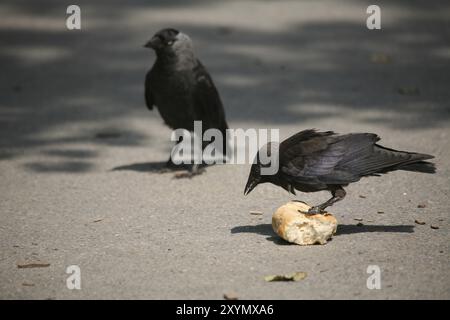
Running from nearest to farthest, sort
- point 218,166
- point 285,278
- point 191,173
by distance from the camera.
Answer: point 285,278
point 191,173
point 218,166

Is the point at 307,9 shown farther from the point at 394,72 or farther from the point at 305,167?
the point at 305,167

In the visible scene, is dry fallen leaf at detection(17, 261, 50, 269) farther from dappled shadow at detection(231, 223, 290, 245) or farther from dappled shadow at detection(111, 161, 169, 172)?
dappled shadow at detection(111, 161, 169, 172)

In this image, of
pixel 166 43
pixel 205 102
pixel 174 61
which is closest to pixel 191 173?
pixel 205 102

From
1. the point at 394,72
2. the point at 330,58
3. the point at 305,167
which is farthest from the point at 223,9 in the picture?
the point at 305,167

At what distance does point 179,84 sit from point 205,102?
33cm

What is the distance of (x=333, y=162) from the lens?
5.93m

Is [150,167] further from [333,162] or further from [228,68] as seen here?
[228,68]

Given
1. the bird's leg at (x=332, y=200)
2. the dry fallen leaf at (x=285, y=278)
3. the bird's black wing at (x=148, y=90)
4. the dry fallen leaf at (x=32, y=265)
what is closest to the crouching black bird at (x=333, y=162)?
the bird's leg at (x=332, y=200)

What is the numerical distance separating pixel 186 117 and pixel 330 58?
4200mm

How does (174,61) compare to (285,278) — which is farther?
(174,61)

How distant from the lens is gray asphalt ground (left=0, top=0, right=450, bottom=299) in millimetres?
5402

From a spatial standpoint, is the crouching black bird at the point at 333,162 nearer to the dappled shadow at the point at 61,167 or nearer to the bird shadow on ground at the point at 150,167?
the bird shadow on ground at the point at 150,167

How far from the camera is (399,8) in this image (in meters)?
13.3

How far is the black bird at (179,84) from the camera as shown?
314 inches
